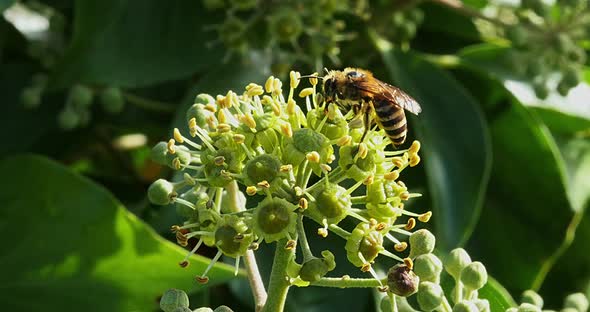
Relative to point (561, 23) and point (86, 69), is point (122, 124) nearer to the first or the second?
point (86, 69)

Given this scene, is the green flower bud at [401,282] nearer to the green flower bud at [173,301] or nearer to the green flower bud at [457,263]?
the green flower bud at [457,263]

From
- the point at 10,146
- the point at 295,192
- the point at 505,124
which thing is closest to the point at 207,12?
the point at 10,146

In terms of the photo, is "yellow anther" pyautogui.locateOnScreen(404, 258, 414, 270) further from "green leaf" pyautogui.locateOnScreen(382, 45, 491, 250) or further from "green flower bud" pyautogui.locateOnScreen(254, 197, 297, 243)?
"green leaf" pyautogui.locateOnScreen(382, 45, 491, 250)

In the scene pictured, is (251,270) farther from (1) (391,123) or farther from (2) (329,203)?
(1) (391,123)

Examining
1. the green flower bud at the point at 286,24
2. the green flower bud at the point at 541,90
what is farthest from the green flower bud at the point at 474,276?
the green flower bud at the point at 541,90

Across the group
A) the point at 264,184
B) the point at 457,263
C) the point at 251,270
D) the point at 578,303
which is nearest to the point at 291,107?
the point at 264,184
